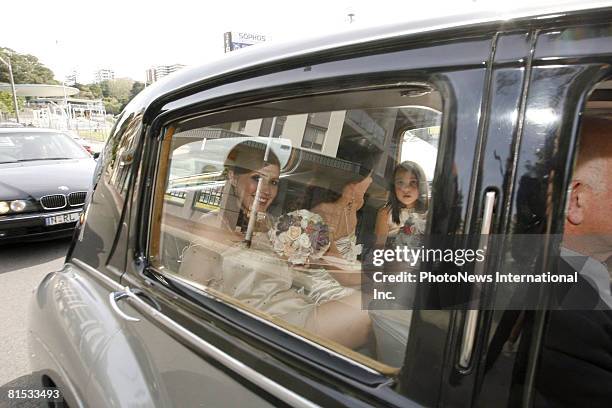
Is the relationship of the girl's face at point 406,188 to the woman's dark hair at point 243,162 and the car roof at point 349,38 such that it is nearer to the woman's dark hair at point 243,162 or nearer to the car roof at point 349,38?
the car roof at point 349,38

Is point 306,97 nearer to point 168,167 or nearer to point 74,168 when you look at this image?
point 168,167

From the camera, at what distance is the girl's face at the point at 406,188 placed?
3.24 ft

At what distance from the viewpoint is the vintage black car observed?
64cm

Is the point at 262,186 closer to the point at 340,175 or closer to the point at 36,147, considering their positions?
the point at 340,175

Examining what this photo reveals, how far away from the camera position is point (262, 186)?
5.37ft

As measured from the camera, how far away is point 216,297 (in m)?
1.17

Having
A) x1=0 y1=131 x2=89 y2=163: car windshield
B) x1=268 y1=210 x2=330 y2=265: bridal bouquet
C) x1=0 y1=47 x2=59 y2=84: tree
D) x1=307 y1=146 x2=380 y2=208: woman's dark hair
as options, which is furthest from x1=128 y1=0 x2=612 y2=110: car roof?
x1=0 y1=47 x2=59 y2=84: tree

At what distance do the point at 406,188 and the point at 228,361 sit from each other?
609mm

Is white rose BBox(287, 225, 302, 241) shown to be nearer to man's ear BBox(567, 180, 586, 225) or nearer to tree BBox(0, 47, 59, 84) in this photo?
man's ear BBox(567, 180, 586, 225)

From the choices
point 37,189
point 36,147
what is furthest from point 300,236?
point 36,147

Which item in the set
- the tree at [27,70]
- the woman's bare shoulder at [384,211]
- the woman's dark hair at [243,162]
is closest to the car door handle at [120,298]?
the woman's dark hair at [243,162]

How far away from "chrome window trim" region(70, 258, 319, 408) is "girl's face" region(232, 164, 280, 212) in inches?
22.1

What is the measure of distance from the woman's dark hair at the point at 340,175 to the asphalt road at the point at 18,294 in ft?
7.66

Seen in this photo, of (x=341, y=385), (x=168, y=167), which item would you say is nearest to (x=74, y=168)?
(x=168, y=167)
